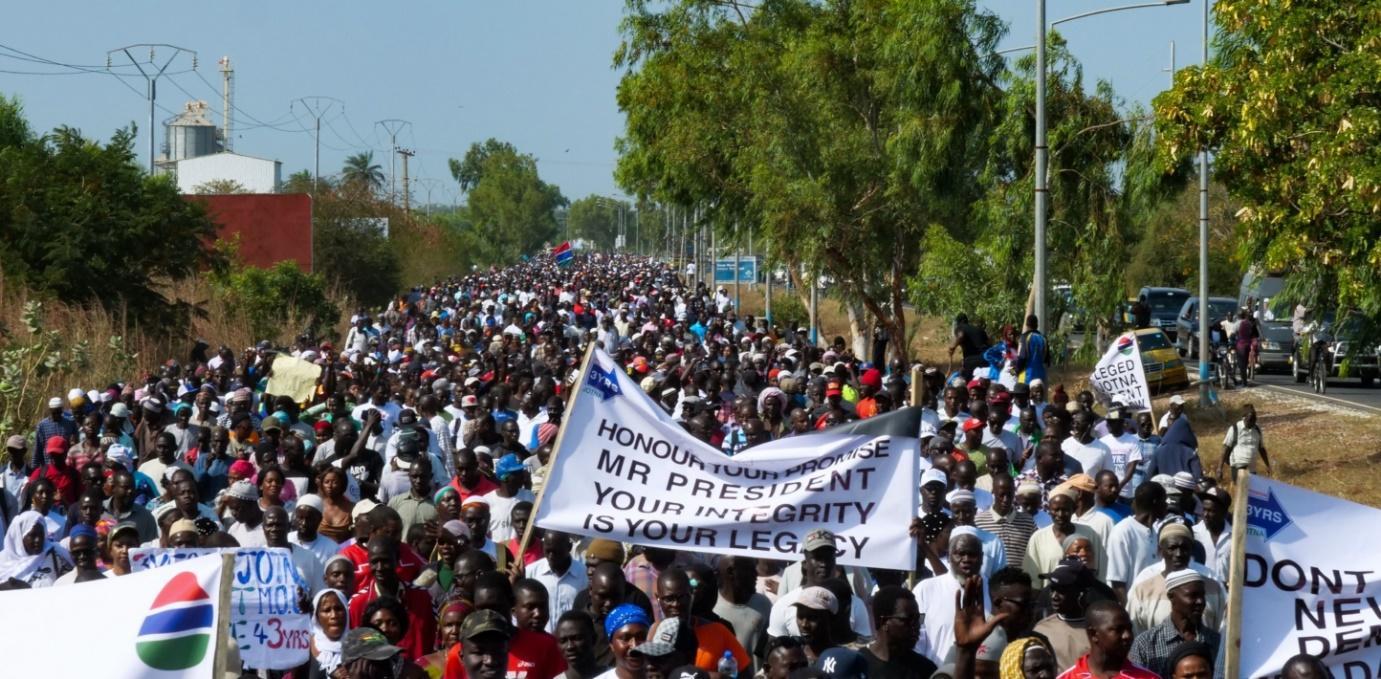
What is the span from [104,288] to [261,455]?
69.5 ft

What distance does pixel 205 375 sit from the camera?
2025 cm

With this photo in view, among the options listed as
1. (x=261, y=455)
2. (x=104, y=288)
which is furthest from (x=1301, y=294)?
(x=104, y=288)

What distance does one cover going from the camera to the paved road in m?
26.7

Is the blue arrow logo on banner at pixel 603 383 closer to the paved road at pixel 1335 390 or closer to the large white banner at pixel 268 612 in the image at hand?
the large white banner at pixel 268 612

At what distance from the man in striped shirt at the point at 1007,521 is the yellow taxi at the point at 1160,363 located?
1822 centimetres

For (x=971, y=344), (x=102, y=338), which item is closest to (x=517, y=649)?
(x=971, y=344)

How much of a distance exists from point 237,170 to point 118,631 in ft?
317

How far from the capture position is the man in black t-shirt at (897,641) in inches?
267

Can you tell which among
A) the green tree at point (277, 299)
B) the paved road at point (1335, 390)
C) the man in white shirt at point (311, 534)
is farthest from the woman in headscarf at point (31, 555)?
the green tree at point (277, 299)

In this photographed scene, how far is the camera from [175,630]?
18.4 feet

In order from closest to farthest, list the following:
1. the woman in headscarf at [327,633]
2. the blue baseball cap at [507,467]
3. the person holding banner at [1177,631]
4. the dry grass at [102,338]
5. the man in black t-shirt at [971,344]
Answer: the person holding banner at [1177,631], the woman in headscarf at [327,633], the blue baseball cap at [507,467], the man in black t-shirt at [971,344], the dry grass at [102,338]

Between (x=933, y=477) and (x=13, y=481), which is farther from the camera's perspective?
(x=13, y=481)

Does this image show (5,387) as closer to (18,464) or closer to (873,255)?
(18,464)

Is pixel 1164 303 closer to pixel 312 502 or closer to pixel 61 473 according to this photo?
pixel 61 473
